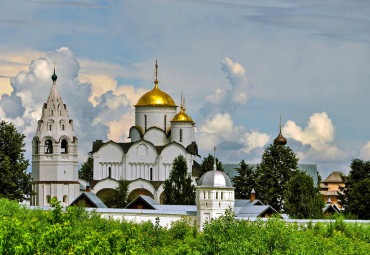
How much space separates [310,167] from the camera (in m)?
72.9

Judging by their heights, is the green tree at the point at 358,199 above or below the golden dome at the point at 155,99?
below

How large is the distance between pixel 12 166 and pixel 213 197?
13.2 meters

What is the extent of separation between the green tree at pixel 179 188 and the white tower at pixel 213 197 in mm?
11632

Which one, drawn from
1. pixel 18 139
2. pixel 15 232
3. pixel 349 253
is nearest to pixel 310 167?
pixel 18 139

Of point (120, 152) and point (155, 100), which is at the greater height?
point (155, 100)

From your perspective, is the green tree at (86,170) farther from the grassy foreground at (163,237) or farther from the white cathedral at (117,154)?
the grassy foreground at (163,237)

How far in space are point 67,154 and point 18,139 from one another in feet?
35.3

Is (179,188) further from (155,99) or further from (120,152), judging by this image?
(155,99)

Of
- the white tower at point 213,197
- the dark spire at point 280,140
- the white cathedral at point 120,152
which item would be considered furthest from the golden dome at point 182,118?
the white tower at point 213,197

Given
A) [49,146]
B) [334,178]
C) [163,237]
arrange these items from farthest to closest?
[334,178], [49,146], [163,237]

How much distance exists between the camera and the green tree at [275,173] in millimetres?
57125

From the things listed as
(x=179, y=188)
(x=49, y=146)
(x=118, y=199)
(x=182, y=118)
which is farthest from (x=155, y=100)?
(x=179, y=188)

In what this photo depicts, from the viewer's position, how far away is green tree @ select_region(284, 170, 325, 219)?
5288 centimetres

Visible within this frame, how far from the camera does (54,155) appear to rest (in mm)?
64750
